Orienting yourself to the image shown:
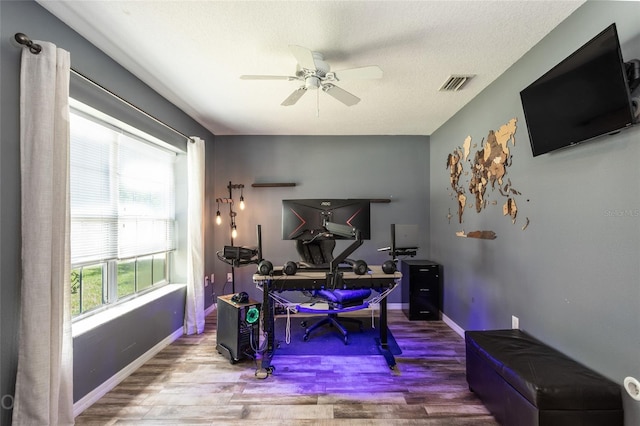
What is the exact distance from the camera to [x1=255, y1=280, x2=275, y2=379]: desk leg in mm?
2252

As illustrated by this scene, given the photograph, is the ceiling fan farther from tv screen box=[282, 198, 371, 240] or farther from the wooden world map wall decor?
the wooden world map wall decor

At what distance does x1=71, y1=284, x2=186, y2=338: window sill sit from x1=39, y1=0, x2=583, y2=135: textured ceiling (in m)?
2.00

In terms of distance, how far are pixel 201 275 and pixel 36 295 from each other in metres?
1.76

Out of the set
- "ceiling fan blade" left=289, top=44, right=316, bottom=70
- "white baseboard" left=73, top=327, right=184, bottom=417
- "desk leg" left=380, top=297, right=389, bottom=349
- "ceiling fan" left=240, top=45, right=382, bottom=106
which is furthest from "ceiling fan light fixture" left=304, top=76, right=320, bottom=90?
"white baseboard" left=73, top=327, right=184, bottom=417

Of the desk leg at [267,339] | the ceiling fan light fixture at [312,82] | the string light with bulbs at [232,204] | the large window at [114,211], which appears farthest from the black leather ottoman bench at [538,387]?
the string light with bulbs at [232,204]

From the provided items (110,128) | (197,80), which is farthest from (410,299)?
(110,128)

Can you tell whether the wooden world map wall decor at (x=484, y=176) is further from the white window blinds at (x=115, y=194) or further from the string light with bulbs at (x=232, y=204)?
the white window blinds at (x=115, y=194)

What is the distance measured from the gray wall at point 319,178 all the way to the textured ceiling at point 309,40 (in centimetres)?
115

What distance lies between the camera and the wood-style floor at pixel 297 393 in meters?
1.76

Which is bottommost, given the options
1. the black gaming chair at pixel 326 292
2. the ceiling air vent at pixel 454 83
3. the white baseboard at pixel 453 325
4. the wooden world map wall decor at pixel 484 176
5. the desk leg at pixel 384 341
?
the white baseboard at pixel 453 325

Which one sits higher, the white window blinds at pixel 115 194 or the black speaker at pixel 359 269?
the white window blinds at pixel 115 194

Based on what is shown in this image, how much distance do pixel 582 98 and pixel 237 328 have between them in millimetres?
2897

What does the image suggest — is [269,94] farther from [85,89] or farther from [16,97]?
[16,97]

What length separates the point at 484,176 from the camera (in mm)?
2557
